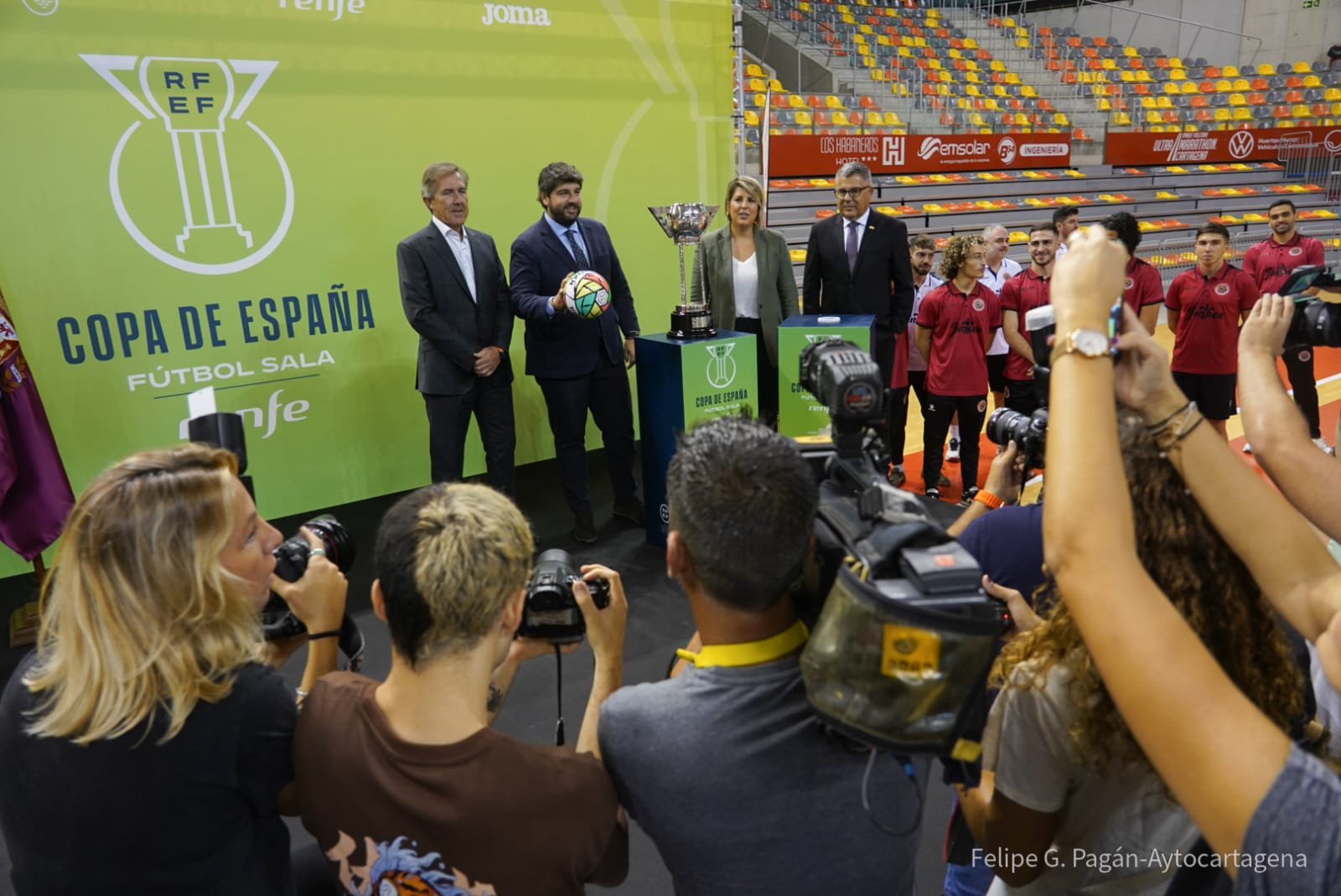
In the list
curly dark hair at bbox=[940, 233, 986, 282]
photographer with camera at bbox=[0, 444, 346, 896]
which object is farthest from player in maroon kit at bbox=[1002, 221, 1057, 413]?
photographer with camera at bbox=[0, 444, 346, 896]

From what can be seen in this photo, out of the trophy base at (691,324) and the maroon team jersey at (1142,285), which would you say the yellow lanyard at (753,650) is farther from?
the maroon team jersey at (1142,285)

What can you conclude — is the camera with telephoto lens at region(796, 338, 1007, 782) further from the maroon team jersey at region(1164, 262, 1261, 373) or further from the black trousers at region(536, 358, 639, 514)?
the maroon team jersey at region(1164, 262, 1261, 373)

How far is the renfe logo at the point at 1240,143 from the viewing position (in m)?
13.8

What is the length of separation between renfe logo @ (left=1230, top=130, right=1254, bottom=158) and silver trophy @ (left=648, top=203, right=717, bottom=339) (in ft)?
43.8

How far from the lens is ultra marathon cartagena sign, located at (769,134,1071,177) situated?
10406 millimetres

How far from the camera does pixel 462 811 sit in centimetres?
106

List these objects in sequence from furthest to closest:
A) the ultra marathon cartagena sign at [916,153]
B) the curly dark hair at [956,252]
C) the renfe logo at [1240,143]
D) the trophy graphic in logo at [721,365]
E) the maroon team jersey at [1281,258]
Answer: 1. the renfe logo at [1240,143]
2. the ultra marathon cartagena sign at [916,153]
3. the maroon team jersey at [1281,258]
4. the curly dark hair at [956,252]
5. the trophy graphic in logo at [721,365]

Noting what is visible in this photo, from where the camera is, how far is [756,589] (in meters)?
1.02

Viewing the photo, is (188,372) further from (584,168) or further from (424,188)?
(584,168)

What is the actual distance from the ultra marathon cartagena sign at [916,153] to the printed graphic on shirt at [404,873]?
9219 mm

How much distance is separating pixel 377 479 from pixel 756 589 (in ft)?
13.6

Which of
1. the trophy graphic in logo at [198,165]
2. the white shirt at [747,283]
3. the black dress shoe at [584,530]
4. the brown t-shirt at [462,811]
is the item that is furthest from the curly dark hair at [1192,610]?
the trophy graphic in logo at [198,165]

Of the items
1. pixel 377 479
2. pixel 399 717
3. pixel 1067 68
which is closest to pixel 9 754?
pixel 399 717

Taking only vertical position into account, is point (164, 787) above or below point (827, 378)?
below
